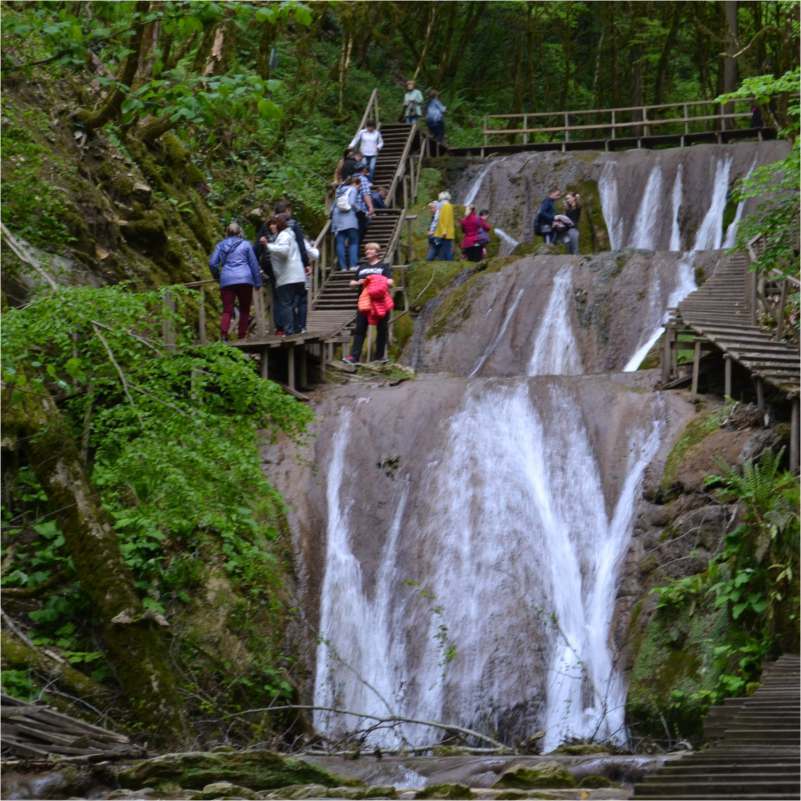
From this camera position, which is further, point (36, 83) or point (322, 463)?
point (36, 83)

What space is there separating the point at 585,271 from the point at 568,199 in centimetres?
364

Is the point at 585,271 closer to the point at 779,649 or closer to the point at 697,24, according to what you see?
the point at 779,649

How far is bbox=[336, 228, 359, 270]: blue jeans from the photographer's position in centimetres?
2278

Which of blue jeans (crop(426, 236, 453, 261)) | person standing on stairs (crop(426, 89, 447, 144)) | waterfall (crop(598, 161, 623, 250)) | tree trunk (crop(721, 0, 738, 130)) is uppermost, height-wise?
tree trunk (crop(721, 0, 738, 130))

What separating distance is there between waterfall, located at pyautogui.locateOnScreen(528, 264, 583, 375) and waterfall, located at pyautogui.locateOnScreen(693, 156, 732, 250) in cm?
500

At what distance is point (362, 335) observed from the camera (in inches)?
780

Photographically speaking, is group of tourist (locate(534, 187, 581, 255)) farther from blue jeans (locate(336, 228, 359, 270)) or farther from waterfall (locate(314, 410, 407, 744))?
waterfall (locate(314, 410, 407, 744))

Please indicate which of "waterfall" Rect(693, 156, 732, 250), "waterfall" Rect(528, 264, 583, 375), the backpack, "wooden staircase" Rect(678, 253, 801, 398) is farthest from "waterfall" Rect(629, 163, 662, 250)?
the backpack

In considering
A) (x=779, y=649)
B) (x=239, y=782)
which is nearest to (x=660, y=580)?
(x=779, y=649)

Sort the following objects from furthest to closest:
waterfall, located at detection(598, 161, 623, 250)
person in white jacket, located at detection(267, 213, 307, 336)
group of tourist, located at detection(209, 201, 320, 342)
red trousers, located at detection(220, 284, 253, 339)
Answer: waterfall, located at detection(598, 161, 623, 250) < person in white jacket, located at detection(267, 213, 307, 336) < group of tourist, located at detection(209, 201, 320, 342) < red trousers, located at detection(220, 284, 253, 339)

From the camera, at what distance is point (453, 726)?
1263cm

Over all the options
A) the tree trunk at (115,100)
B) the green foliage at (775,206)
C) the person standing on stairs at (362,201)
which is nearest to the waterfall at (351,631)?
the green foliage at (775,206)

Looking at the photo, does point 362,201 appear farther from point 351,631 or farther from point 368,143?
point 351,631

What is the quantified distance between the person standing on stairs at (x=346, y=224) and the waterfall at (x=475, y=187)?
6.71 meters
